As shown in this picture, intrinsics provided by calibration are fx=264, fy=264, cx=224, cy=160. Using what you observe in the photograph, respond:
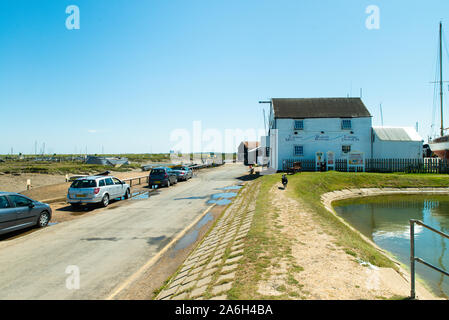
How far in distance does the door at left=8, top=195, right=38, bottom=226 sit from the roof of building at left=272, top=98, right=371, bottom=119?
86.7 feet

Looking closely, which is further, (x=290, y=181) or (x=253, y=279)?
(x=290, y=181)

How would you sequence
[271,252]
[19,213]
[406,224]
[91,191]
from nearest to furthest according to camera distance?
[271,252] < [19,213] < [406,224] < [91,191]

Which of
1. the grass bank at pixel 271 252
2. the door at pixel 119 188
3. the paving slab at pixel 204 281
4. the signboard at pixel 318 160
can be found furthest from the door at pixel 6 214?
the signboard at pixel 318 160

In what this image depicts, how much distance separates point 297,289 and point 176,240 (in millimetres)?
5792

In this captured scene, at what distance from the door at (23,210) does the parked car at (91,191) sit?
4249mm

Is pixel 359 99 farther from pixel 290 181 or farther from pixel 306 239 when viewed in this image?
pixel 306 239

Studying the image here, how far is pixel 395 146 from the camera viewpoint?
31.0 metres

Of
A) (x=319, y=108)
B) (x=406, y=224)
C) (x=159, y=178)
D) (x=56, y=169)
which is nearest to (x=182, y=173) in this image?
(x=159, y=178)

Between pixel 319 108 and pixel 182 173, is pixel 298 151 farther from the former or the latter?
pixel 182 173

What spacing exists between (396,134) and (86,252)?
35037mm
